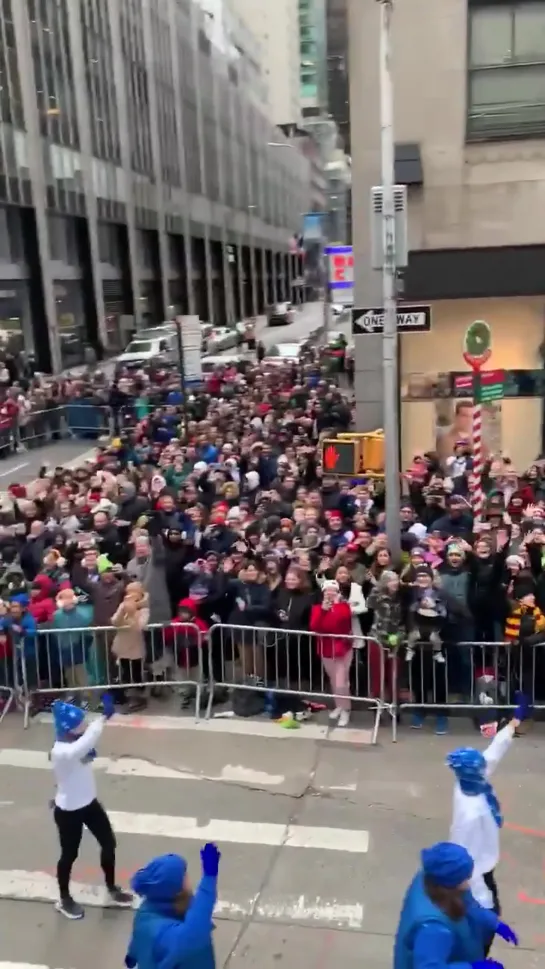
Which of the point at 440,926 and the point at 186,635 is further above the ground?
the point at 440,926

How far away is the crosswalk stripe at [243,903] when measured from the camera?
5457mm

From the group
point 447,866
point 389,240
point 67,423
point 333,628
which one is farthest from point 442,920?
point 67,423

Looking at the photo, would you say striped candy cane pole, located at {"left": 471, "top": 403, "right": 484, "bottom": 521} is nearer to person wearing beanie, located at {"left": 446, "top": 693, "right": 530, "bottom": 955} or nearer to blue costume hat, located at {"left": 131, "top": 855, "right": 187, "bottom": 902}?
person wearing beanie, located at {"left": 446, "top": 693, "right": 530, "bottom": 955}

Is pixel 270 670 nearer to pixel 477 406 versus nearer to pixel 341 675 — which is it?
pixel 341 675

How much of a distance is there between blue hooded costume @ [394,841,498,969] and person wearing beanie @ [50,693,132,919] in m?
2.34

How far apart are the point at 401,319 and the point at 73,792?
272 inches

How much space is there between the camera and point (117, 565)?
32.6 ft

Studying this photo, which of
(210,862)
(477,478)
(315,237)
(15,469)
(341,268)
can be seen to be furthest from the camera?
(315,237)

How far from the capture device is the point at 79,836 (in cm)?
547

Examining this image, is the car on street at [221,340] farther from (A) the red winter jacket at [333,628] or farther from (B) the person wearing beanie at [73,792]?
(B) the person wearing beanie at [73,792]

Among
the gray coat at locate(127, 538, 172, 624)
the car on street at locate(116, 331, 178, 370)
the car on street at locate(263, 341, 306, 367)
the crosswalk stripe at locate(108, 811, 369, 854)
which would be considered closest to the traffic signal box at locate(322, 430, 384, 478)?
the gray coat at locate(127, 538, 172, 624)

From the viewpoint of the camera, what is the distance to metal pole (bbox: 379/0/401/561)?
984cm

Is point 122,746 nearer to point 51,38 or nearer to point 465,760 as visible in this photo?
point 465,760

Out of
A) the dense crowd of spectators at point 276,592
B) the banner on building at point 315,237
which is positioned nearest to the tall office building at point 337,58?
the dense crowd of spectators at point 276,592
